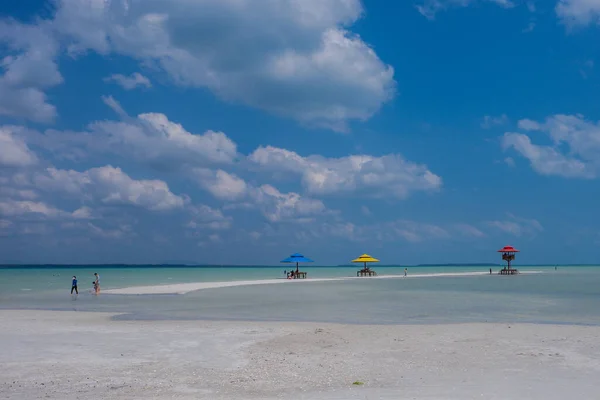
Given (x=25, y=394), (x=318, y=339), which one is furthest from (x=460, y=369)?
(x=25, y=394)

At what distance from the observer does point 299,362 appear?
13156 millimetres

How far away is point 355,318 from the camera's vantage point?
23.0m

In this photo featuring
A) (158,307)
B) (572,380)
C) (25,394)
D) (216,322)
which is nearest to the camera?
(25,394)

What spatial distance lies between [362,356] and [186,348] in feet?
16.1

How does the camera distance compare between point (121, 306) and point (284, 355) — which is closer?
point (284, 355)

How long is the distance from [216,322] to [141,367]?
29.3 feet

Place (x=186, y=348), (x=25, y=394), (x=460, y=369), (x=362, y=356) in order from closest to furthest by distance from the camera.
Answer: (x=25, y=394) → (x=460, y=369) → (x=362, y=356) → (x=186, y=348)

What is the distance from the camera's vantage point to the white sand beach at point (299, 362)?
1026 cm

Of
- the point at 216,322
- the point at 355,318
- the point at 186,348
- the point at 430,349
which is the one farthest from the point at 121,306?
the point at 430,349

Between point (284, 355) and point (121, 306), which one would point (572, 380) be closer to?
point (284, 355)

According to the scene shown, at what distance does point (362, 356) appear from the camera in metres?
13.9

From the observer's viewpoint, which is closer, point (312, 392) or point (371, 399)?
point (371, 399)

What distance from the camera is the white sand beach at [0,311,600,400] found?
404 inches

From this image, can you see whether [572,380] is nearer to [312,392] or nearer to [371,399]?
[371,399]
